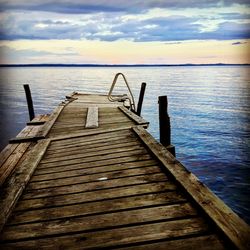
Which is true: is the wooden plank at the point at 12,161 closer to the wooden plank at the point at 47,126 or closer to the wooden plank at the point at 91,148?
the wooden plank at the point at 91,148

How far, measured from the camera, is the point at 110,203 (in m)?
3.57

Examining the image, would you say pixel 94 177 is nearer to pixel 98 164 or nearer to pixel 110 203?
pixel 98 164

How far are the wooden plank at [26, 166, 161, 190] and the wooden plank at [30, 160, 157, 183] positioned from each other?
10 centimetres

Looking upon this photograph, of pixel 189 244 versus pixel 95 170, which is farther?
pixel 95 170

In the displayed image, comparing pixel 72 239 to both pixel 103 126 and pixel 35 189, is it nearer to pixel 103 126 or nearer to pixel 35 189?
pixel 35 189

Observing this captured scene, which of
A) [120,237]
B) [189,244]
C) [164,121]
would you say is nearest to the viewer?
[189,244]

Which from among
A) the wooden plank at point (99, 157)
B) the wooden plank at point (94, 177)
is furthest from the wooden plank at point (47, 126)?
the wooden plank at point (94, 177)

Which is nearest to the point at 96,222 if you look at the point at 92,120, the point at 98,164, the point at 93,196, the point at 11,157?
the point at 93,196

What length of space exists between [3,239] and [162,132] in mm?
5724

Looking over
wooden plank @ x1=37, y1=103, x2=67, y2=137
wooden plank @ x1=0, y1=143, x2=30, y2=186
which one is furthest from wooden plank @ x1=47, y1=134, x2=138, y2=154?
wooden plank @ x1=37, y1=103, x2=67, y2=137

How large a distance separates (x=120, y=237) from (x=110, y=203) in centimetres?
75

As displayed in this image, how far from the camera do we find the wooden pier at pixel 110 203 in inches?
111

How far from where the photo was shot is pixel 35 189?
4.19 meters

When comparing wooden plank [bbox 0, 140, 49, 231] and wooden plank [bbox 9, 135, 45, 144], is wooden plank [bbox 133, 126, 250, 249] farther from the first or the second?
wooden plank [bbox 9, 135, 45, 144]
